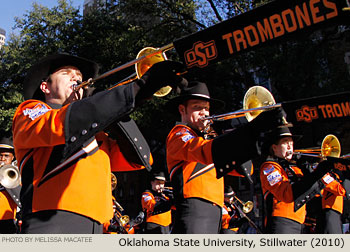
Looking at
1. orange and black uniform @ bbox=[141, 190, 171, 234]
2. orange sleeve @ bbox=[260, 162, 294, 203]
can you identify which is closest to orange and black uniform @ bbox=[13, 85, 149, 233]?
orange sleeve @ bbox=[260, 162, 294, 203]

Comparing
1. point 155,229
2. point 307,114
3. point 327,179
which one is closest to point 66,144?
point 307,114

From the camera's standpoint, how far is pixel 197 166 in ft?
15.5

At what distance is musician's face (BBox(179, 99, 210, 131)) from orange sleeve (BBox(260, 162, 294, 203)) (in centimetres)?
172

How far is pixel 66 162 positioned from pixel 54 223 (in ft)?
1.36

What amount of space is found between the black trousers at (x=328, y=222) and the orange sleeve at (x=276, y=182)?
2594mm

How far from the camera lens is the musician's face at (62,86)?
331cm

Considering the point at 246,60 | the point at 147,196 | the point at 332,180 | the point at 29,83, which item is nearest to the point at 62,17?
the point at 246,60

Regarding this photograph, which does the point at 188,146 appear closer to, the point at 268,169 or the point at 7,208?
the point at 268,169

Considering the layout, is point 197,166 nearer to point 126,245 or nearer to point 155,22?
point 126,245

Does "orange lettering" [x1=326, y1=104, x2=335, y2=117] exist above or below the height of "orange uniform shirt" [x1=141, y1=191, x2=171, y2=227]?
above

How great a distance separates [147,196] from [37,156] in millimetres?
7864

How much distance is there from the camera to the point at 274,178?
612 cm

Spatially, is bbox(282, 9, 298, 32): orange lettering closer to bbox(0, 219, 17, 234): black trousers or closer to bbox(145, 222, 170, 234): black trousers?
bbox(0, 219, 17, 234): black trousers

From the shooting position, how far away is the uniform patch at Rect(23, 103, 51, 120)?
9.67 feet
